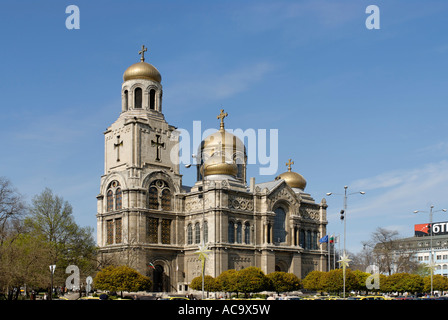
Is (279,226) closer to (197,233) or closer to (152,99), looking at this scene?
(197,233)

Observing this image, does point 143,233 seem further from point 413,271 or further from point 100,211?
point 413,271

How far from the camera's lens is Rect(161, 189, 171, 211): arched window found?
8081cm

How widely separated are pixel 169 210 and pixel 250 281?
19.0 meters

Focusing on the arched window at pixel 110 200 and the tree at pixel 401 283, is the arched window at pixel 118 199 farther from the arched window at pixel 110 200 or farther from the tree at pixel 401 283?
the tree at pixel 401 283

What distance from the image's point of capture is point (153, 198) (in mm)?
79625

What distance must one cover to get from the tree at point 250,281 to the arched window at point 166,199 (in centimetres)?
1715

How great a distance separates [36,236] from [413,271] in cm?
7702

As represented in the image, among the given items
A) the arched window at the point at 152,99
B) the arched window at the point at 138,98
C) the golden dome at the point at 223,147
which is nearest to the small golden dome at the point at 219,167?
the golden dome at the point at 223,147

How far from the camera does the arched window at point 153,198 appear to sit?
79125 millimetres

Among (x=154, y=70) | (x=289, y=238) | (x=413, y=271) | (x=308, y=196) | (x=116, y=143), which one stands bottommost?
(x=413, y=271)

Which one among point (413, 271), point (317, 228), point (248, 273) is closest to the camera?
point (248, 273)

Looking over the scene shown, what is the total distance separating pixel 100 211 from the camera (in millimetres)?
82500

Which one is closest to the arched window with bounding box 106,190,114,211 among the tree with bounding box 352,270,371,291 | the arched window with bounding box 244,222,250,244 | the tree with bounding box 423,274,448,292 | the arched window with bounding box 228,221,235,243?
the arched window with bounding box 228,221,235,243
